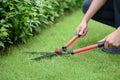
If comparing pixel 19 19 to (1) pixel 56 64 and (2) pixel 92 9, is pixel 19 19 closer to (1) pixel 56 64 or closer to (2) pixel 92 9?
(1) pixel 56 64

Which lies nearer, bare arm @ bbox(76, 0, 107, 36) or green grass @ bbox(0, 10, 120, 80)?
green grass @ bbox(0, 10, 120, 80)

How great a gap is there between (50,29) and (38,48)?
572 mm

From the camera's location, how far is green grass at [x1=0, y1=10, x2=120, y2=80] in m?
2.22

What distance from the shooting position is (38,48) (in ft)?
8.91

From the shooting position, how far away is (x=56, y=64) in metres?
2.41

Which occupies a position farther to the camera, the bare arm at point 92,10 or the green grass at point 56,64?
the bare arm at point 92,10

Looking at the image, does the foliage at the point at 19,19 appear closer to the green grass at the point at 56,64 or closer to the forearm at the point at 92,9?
the green grass at the point at 56,64

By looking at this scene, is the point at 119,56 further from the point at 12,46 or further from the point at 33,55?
the point at 12,46

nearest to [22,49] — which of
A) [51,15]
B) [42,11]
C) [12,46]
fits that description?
[12,46]

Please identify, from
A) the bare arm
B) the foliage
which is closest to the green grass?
the foliage

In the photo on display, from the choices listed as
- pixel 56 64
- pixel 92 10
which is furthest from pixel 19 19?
pixel 92 10

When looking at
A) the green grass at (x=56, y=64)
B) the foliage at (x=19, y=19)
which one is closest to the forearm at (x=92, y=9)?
A: the green grass at (x=56, y=64)

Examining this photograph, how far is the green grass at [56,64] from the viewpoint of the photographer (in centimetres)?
222

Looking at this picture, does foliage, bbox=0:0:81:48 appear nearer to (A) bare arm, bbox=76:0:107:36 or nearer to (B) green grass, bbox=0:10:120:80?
(B) green grass, bbox=0:10:120:80
